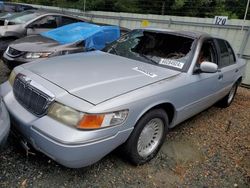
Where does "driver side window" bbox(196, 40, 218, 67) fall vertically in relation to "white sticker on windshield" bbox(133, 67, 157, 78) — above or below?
above

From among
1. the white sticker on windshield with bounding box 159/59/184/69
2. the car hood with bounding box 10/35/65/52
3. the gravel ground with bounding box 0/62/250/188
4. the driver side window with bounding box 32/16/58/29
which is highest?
the white sticker on windshield with bounding box 159/59/184/69

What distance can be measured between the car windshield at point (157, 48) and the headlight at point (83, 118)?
1.31 meters

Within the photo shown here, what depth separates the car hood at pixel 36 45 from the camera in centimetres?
538

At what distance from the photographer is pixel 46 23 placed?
7.88 metres

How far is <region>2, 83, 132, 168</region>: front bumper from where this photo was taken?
2357 millimetres

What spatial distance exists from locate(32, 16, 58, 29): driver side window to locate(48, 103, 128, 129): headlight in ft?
19.1

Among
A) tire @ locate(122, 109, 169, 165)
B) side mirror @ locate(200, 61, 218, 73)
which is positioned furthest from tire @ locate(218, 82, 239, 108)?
tire @ locate(122, 109, 169, 165)

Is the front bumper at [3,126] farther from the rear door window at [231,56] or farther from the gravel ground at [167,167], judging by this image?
the rear door window at [231,56]

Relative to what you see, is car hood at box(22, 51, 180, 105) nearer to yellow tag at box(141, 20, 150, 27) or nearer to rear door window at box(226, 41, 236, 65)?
rear door window at box(226, 41, 236, 65)

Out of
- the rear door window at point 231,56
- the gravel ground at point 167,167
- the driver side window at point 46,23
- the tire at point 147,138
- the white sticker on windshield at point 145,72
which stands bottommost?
the gravel ground at point 167,167

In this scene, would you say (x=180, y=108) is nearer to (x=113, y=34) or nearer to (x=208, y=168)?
(x=208, y=168)

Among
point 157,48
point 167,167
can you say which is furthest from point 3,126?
point 157,48

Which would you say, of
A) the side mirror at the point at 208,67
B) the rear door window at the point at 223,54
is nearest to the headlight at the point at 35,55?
the side mirror at the point at 208,67

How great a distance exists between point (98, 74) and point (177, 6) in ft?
37.7
